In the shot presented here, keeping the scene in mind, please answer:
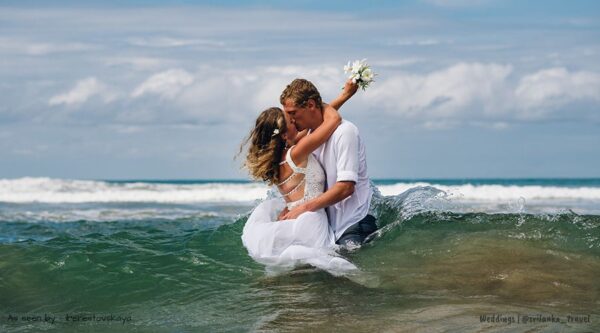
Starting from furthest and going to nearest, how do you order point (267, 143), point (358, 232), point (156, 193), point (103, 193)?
1. point (156, 193)
2. point (103, 193)
3. point (358, 232)
4. point (267, 143)

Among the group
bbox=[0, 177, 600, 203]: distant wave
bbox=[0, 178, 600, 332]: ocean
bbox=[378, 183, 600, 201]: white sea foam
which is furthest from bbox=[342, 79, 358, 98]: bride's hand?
→ bbox=[378, 183, 600, 201]: white sea foam

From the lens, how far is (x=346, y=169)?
7488 millimetres

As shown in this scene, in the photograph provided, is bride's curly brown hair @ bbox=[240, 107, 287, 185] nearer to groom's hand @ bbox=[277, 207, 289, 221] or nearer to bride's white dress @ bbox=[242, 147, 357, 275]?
bride's white dress @ bbox=[242, 147, 357, 275]

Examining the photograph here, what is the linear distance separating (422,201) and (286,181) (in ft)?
9.74

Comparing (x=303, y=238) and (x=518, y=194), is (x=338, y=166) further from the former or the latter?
(x=518, y=194)

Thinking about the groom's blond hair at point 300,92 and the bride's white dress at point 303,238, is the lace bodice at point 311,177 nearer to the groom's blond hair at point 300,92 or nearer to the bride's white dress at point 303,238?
the bride's white dress at point 303,238

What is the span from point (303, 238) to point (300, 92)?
1555 mm

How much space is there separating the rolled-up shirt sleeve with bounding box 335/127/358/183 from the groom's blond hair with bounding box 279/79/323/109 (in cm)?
50

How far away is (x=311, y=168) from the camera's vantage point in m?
7.81

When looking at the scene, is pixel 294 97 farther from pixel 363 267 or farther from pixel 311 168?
pixel 363 267

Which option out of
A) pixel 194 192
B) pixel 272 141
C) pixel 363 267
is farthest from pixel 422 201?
pixel 194 192

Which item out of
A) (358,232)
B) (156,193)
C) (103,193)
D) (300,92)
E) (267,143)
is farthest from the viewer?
(156,193)

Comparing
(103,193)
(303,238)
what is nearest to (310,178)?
(303,238)

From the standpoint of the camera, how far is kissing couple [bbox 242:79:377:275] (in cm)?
748
